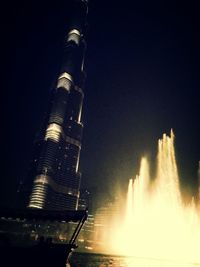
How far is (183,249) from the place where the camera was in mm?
72125

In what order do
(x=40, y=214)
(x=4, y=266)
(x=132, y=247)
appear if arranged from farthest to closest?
1. (x=132, y=247)
2. (x=40, y=214)
3. (x=4, y=266)

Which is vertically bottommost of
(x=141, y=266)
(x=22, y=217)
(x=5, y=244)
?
(x=141, y=266)

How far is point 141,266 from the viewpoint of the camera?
153ft

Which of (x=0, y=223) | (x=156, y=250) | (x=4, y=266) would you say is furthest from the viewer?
(x=0, y=223)

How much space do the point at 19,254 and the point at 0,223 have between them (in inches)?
7217

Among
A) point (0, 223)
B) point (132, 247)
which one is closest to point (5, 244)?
point (132, 247)

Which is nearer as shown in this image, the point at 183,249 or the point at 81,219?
the point at 81,219

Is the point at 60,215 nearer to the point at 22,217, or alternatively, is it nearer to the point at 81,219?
the point at 81,219

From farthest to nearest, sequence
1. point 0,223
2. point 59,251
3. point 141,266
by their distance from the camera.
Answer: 1. point 0,223
2. point 141,266
3. point 59,251

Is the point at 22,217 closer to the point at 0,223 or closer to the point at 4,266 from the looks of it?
the point at 4,266

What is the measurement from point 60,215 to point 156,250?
210 feet

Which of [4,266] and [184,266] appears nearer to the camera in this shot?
[4,266]

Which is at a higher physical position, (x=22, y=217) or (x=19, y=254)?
(x=22, y=217)

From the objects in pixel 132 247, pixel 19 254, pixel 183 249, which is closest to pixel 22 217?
pixel 19 254
